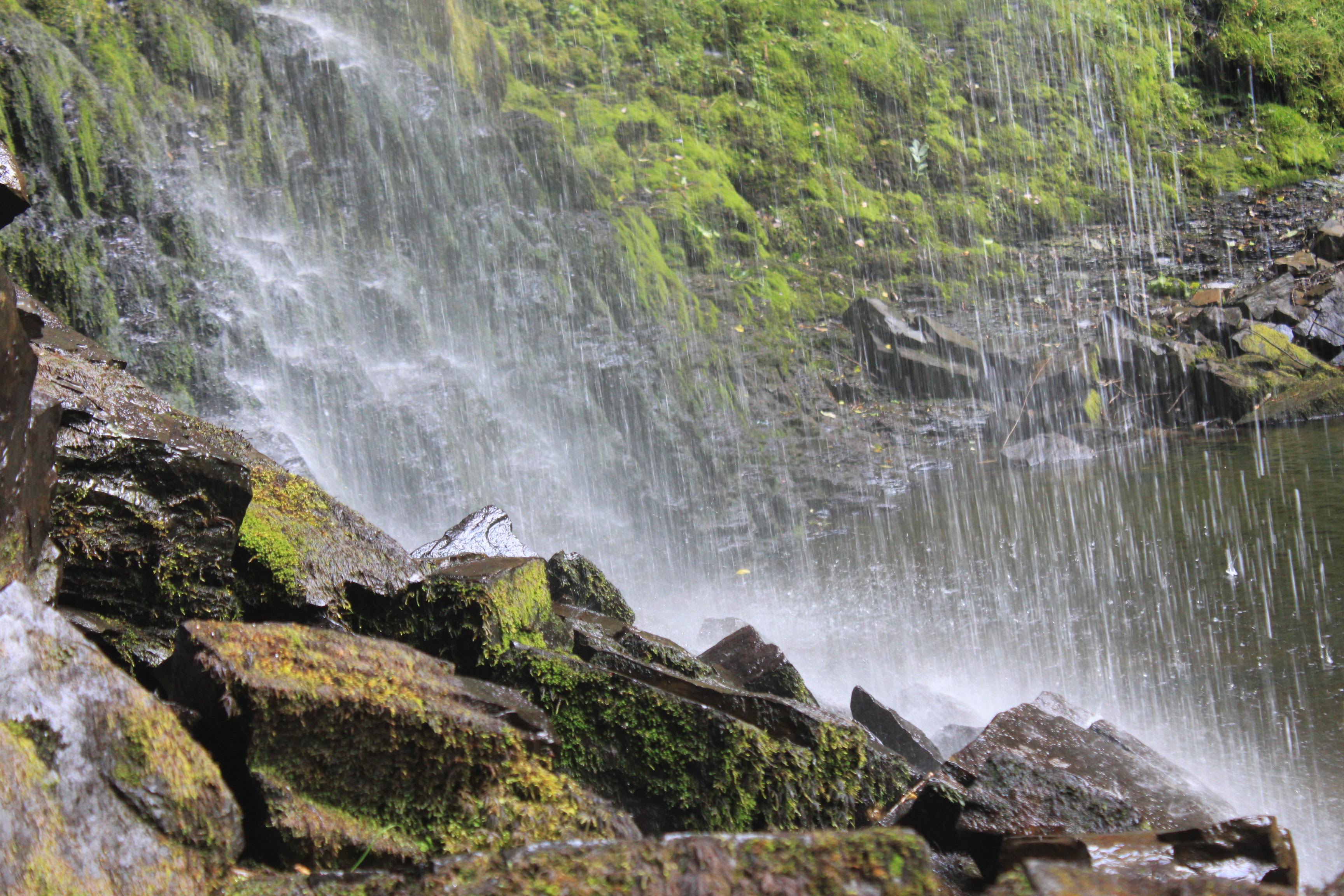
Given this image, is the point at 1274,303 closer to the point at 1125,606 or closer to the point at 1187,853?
the point at 1125,606

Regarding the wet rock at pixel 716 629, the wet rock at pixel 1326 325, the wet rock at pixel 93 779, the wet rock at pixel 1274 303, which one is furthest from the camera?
the wet rock at pixel 1274 303

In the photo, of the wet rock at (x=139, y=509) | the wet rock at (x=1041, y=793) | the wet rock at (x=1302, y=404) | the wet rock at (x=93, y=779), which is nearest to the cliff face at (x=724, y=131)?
the wet rock at (x=1302, y=404)

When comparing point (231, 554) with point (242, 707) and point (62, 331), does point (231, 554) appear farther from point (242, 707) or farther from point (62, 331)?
point (62, 331)

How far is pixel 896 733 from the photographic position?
→ 416cm

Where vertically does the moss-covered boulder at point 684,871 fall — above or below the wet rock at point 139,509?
below

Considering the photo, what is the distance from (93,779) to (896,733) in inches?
130

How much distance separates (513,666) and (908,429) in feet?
34.3

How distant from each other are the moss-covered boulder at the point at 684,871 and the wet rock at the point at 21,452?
1149mm

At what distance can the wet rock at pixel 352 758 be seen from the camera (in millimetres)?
1979

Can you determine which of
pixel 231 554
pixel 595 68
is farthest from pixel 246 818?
pixel 595 68

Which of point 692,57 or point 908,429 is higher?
point 692,57

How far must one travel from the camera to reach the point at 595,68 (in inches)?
583

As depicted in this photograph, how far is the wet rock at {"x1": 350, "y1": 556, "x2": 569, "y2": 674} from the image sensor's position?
3.06 m

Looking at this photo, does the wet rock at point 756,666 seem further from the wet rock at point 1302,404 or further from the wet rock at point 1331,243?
the wet rock at point 1331,243
